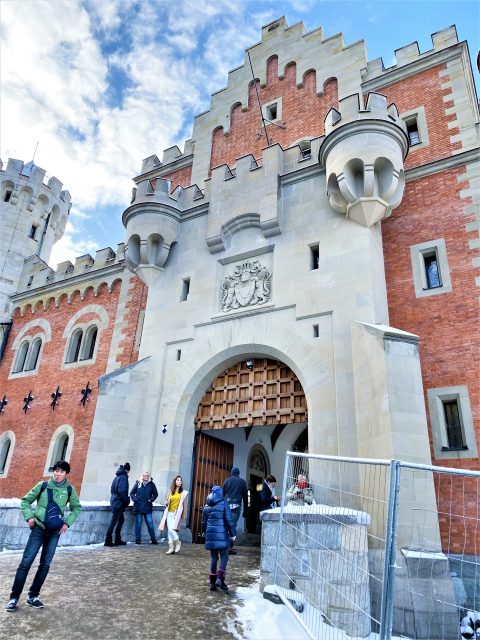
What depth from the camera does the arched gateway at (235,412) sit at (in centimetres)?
1188

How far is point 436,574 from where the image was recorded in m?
7.56

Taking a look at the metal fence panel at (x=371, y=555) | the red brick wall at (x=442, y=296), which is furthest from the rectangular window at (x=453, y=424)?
the metal fence panel at (x=371, y=555)

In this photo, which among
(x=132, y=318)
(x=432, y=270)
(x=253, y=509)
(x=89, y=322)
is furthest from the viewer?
(x=89, y=322)

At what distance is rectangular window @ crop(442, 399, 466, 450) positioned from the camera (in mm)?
10227

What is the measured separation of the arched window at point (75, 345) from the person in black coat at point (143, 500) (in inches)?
404

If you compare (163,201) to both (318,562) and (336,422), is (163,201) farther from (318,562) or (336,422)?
(318,562)

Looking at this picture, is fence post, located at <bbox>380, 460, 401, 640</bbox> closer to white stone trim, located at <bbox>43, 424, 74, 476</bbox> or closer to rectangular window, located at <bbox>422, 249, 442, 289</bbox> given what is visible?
rectangular window, located at <bbox>422, 249, 442, 289</bbox>

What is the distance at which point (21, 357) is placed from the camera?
21391 mm

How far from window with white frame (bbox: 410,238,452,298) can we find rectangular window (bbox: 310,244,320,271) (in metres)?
2.46

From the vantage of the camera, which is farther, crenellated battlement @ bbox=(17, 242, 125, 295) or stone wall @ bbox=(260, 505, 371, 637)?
crenellated battlement @ bbox=(17, 242, 125, 295)

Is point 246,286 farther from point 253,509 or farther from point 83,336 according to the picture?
point 83,336

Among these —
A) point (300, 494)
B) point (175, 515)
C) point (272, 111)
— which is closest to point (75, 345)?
point (175, 515)

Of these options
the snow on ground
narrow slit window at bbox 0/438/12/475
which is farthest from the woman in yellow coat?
narrow slit window at bbox 0/438/12/475

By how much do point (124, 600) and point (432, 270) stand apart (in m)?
10.2
